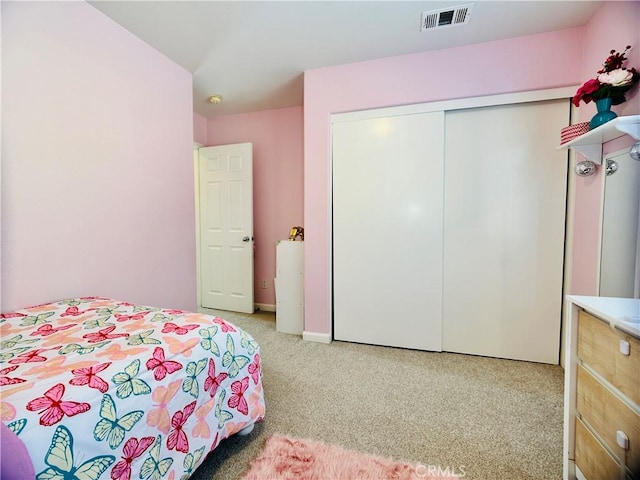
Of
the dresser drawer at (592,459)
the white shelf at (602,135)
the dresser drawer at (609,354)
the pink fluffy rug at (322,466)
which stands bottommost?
the pink fluffy rug at (322,466)

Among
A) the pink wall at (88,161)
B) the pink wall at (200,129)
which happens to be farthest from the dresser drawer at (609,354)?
the pink wall at (200,129)

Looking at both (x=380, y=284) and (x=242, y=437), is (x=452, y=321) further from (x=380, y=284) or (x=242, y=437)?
(x=242, y=437)

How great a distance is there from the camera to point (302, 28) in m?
1.99

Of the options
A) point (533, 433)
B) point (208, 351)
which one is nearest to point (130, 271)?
point (208, 351)

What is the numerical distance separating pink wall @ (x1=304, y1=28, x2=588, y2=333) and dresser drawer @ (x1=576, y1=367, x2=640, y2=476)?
1790 mm

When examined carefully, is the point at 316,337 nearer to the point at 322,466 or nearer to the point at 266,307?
the point at 266,307

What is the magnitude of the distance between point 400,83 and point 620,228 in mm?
1744

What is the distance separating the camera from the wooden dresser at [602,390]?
0.85m

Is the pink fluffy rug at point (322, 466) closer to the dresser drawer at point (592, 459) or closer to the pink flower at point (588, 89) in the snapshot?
the dresser drawer at point (592, 459)

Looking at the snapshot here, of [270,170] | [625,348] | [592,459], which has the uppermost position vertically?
[270,170]

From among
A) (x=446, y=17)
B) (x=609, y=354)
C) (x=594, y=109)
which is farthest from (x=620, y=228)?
(x=446, y=17)

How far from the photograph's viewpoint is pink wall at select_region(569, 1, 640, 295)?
1534mm

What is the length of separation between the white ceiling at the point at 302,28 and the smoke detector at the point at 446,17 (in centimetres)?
4

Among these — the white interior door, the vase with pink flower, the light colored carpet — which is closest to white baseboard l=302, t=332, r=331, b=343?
the light colored carpet
